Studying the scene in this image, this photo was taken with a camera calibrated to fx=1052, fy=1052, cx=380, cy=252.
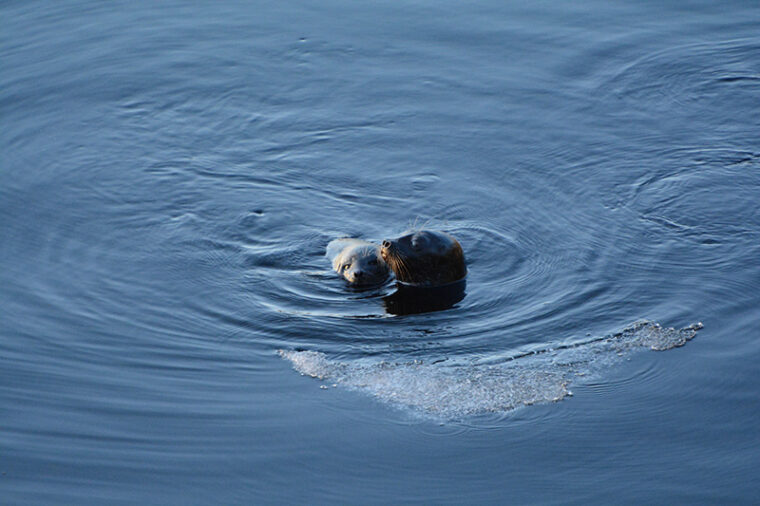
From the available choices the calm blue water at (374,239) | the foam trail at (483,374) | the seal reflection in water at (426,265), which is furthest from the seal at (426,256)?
the foam trail at (483,374)

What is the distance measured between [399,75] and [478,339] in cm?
581

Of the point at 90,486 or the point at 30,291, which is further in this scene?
the point at 30,291

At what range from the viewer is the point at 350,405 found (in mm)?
7027

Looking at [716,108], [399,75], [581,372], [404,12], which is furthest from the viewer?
[404,12]

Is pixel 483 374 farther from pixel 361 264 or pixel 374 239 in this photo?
pixel 374 239

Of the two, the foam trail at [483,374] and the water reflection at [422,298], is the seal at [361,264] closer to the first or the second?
the water reflection at [422,298]

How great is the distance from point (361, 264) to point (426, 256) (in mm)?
566

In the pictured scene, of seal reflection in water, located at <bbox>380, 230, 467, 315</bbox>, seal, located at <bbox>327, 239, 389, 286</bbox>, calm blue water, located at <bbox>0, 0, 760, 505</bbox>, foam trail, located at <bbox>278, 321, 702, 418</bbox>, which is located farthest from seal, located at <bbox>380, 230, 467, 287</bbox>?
foam trail, located at <bbox>278, 321, 702, 418</bbox>

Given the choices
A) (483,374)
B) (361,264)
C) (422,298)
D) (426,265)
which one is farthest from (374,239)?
(483,374)

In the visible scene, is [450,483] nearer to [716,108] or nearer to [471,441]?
[471,441]

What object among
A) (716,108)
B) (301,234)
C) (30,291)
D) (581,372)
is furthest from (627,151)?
(30,291)

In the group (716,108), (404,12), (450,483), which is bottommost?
(450,483)

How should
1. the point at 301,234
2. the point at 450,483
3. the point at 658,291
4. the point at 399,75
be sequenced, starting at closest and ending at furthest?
1. the point at 450,483
2. the point at 658,291
3. the point at 301,234
4. the point at 399,75

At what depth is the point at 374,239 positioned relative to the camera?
9844mm
